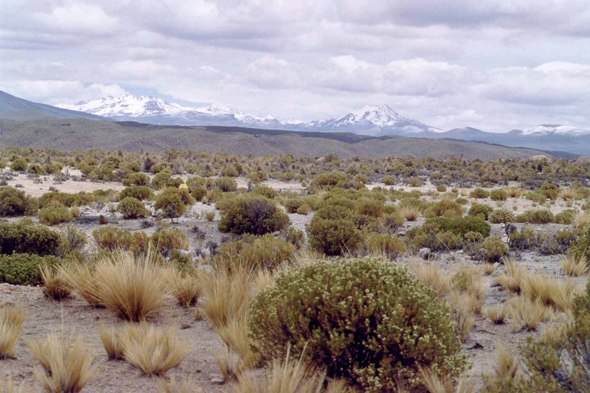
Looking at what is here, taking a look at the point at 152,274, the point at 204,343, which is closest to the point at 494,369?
the point at 204,343

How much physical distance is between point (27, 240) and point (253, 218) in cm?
530

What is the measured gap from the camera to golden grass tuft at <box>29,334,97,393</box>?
3062mm

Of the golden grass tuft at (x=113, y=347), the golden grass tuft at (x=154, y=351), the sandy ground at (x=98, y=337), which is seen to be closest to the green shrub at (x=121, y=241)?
the sandy ground at (x=98, y=337)

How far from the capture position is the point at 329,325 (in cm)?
316

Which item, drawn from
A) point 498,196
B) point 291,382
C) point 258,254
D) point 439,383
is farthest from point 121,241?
point 498,196

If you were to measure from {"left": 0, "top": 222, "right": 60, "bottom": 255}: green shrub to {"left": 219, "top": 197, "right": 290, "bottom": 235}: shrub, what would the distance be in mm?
4512

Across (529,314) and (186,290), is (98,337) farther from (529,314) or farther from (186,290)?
(529,314)

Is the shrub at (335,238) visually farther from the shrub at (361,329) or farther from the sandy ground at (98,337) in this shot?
the shrub at (361,329)

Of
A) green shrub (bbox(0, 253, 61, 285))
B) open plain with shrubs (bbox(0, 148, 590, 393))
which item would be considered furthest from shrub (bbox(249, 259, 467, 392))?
green shrub (bbox(0, 253, 61, 285))

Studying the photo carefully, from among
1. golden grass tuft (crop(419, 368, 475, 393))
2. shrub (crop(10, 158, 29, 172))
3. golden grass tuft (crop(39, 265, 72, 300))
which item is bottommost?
shrub (crop(10, 158, 29, 172))

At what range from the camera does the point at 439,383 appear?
293cm

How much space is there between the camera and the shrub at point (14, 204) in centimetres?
1400

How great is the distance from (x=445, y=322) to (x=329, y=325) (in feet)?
2.74

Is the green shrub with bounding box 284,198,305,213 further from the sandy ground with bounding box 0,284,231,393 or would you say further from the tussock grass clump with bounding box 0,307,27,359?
the tussock grass clump with bounding box 0,307,27,359
